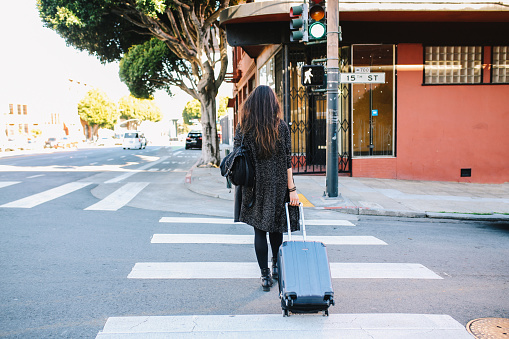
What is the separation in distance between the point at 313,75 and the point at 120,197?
538cm

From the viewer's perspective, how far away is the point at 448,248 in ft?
19.0

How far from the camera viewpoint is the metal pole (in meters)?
8.94

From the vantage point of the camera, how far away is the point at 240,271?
4.64m

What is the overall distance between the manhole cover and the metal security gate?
32.2 ft

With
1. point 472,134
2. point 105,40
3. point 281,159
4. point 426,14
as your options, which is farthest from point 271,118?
point 105,40

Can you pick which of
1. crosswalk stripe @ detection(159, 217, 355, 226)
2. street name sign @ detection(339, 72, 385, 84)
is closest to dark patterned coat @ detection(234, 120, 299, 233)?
crosswalk stripe @ detection(159, 217, 355, 226)

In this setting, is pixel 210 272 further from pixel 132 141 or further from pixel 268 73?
pixel 132 141

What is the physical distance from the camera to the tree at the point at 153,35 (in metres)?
14.6

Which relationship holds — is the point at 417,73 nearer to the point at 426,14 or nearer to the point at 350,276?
the point at 426,14

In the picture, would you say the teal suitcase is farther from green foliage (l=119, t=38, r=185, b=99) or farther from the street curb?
green foliage (l=119, t=38, r=185, b=99)

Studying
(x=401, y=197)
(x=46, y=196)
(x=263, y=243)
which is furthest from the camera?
(x=46, y=196)

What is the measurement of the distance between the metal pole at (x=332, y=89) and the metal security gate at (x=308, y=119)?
3.86 meters

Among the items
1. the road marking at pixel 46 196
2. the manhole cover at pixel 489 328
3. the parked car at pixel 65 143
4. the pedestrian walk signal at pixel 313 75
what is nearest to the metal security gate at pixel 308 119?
the pedestrian walk signal at pixel 313 75

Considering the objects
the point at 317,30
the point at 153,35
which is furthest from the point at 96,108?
the point at 317,30
